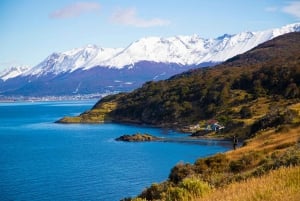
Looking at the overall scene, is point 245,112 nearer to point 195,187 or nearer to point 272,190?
point 195,187

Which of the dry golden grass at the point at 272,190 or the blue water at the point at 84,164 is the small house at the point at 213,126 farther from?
the dry golden grass at the point at 272,190

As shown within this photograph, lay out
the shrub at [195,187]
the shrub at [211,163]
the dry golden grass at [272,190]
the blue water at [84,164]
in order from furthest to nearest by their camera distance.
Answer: the blue water at [84,164] < the shrub at [211,163] < the shrub at [195,187] < the dry golden grass at [272,190]

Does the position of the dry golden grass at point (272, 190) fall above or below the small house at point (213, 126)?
above

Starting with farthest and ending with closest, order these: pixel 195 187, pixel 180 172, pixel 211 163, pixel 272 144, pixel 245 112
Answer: pixel 245 112
pixel 272 144
pixel 180 172
pixel 211 163
pixel 195 187

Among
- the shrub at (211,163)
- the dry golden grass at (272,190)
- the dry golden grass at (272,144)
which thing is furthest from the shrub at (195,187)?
the shrub at (211,163)

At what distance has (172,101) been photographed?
196000mm

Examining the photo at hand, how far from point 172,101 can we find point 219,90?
68.4ft

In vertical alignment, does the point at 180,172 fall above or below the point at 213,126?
above

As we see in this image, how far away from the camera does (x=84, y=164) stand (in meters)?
102

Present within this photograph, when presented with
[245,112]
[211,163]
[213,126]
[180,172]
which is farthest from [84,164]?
[211,163]

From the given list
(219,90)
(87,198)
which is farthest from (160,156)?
(219,90)

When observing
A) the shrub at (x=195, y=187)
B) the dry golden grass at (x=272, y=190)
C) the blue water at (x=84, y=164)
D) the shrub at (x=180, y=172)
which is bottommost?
the blue water at (x=84, y=164)

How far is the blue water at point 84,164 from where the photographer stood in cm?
7194

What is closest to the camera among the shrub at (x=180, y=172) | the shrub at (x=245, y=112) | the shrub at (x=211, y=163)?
the shrub at (x=211, y=163)
